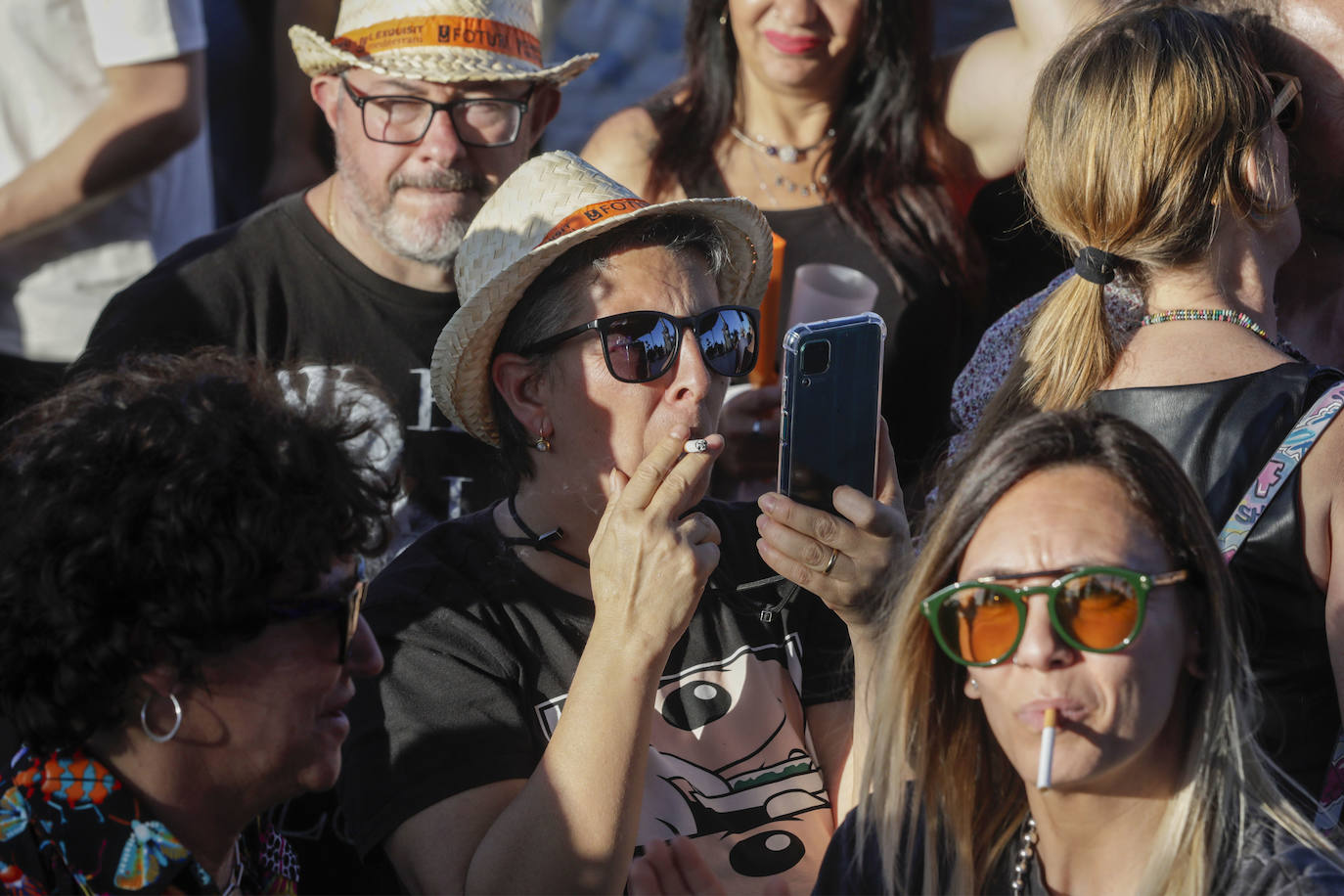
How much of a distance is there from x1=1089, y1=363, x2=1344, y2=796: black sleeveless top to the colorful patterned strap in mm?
11

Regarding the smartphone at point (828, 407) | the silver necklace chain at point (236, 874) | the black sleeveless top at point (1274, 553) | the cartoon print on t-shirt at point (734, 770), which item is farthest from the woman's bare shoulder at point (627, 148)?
the silver necklace chain at point (236, 874)

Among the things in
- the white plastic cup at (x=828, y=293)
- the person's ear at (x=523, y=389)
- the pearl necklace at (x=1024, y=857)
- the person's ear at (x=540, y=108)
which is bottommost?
the pearl necklace at (x=1024, y=857)

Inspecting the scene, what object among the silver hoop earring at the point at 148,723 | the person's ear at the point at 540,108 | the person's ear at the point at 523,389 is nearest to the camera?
the silver hoop earring at the point at 148,723

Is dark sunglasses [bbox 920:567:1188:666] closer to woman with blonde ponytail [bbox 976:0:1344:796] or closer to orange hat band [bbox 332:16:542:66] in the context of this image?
woman with blonde ponytail [bbox 976:0:1344:796]

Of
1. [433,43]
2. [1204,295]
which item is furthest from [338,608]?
[433,43]

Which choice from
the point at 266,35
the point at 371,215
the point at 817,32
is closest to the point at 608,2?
the point at 266,35

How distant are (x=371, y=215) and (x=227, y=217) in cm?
181

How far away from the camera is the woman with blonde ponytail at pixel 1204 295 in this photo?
207 centimetres

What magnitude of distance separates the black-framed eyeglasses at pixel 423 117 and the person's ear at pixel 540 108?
15 cm

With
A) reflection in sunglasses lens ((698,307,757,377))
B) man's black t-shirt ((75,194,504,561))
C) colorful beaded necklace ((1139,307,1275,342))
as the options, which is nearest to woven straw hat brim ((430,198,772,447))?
reflection in sunglasses lens ((698,307,757,377))

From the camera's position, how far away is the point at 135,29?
3559 millimetres

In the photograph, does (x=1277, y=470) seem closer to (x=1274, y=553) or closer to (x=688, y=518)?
(x=1274, y=553)

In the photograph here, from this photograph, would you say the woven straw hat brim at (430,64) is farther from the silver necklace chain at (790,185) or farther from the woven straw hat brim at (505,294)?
the woven straw hat brim at (505,294)

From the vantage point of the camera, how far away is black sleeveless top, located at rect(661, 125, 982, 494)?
341cm
